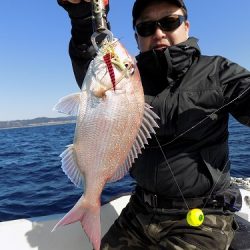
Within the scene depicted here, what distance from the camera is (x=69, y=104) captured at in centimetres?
252

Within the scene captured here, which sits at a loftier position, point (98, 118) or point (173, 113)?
point (98, 118)

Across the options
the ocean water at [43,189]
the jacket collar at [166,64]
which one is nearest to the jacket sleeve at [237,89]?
the jacket collar at [166,64]

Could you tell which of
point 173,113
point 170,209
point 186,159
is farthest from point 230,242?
point 173,113

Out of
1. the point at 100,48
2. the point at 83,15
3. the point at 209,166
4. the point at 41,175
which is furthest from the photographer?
the point at 41,175

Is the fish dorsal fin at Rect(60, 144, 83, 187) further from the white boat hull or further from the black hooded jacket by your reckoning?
the white boat hull

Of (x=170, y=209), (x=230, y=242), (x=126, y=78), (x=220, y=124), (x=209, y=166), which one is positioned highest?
(x=126, y=78)

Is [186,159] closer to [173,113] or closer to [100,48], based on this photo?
[173,113]

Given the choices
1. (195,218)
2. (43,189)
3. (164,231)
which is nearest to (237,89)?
(195,218)

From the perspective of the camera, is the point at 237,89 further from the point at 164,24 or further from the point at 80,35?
the point at 80,35

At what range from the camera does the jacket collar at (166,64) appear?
335 cm

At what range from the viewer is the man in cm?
323

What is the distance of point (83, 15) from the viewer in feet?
9.81

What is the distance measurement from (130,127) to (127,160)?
26 cm

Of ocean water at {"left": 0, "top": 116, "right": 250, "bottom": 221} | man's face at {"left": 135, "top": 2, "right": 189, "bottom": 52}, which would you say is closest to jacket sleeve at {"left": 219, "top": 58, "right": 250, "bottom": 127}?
man's face at {"left": 135, "top": 2, "right": 189, "bottom": 52}
